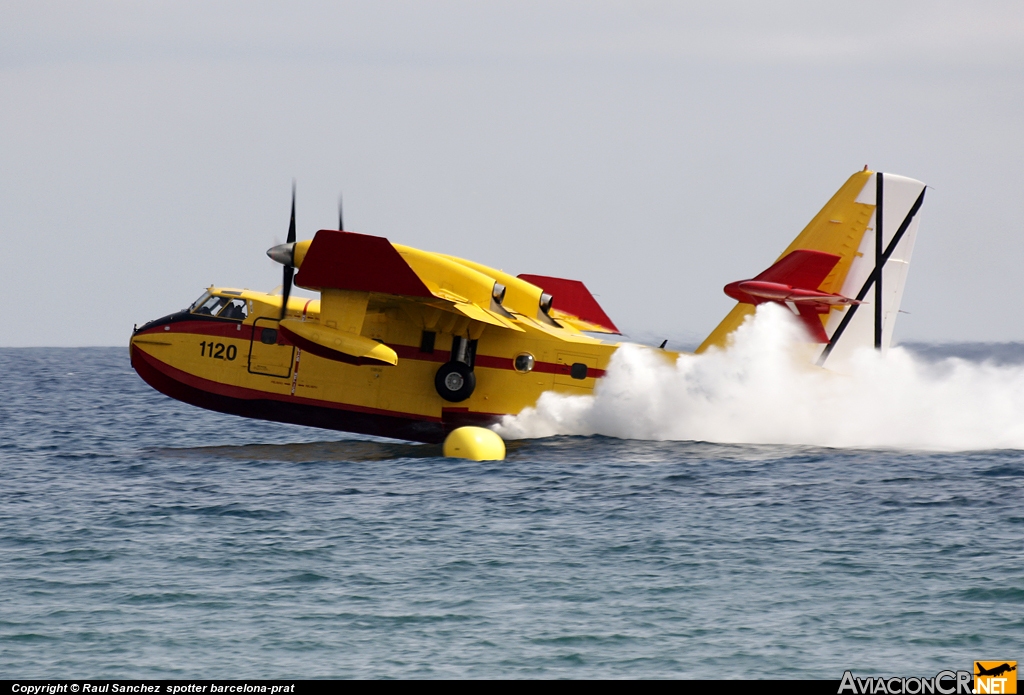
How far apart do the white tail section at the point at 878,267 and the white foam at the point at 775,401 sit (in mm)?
432

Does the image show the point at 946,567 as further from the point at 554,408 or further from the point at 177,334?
the point at 177,334

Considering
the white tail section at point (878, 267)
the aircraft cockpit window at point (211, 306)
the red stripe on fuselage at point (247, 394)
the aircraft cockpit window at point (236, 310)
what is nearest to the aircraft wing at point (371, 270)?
the aircraft cockpit window at point (236, 310)

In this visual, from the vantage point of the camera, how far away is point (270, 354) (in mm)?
22938

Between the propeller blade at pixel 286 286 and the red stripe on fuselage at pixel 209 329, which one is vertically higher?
the propeller blade at pixel 286 286

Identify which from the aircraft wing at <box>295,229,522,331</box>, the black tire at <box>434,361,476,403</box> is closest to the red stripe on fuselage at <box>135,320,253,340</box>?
the aircraft wing at <box>295,229,522,331</box>

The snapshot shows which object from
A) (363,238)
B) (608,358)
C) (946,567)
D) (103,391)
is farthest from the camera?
(103,391)

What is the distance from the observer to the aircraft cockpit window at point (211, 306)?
23438mm

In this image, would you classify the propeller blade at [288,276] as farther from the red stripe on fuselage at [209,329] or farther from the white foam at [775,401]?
the white foam at [775,401]

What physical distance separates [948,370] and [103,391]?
3398 centimetres

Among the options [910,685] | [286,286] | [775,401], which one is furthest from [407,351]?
[910,685]

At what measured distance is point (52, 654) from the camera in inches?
402

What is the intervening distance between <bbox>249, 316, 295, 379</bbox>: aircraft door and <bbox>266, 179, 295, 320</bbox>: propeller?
1176 mm

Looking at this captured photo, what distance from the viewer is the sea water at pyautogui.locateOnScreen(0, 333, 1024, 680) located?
34.0 feet

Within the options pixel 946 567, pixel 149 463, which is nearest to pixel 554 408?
pixel 149 463
